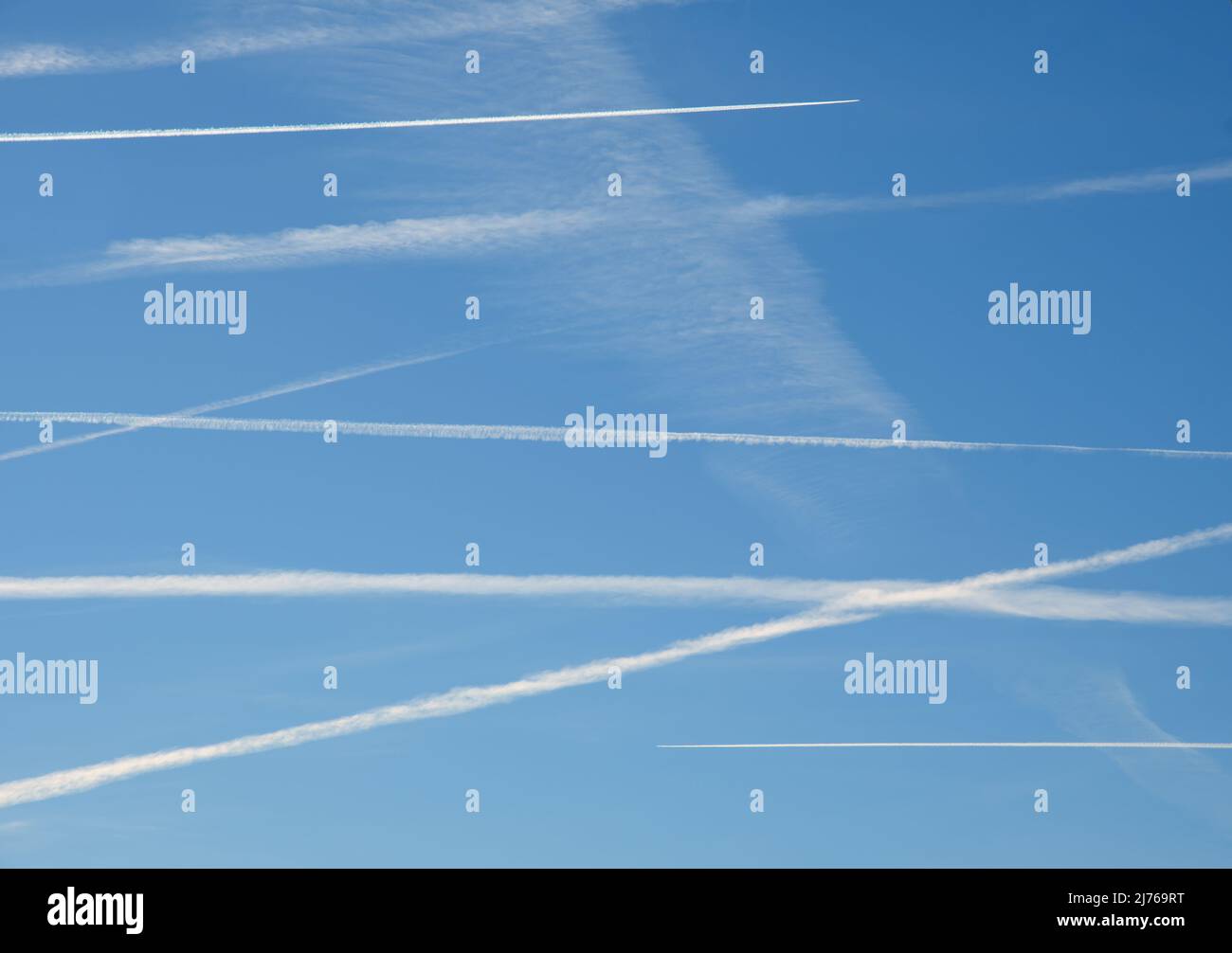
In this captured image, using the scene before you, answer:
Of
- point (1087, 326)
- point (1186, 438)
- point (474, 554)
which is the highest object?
point (1087, 326)

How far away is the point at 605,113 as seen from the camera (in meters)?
25.0

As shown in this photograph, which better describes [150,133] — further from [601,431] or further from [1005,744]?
[1005,744]

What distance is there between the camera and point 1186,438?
983 inches

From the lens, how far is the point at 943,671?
82.9 ft

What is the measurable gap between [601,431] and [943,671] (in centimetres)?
767

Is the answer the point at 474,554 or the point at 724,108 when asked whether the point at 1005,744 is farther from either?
the point at 724,108

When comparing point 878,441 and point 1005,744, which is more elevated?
point 878,441

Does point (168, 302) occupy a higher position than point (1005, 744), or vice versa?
point (168, 302)
